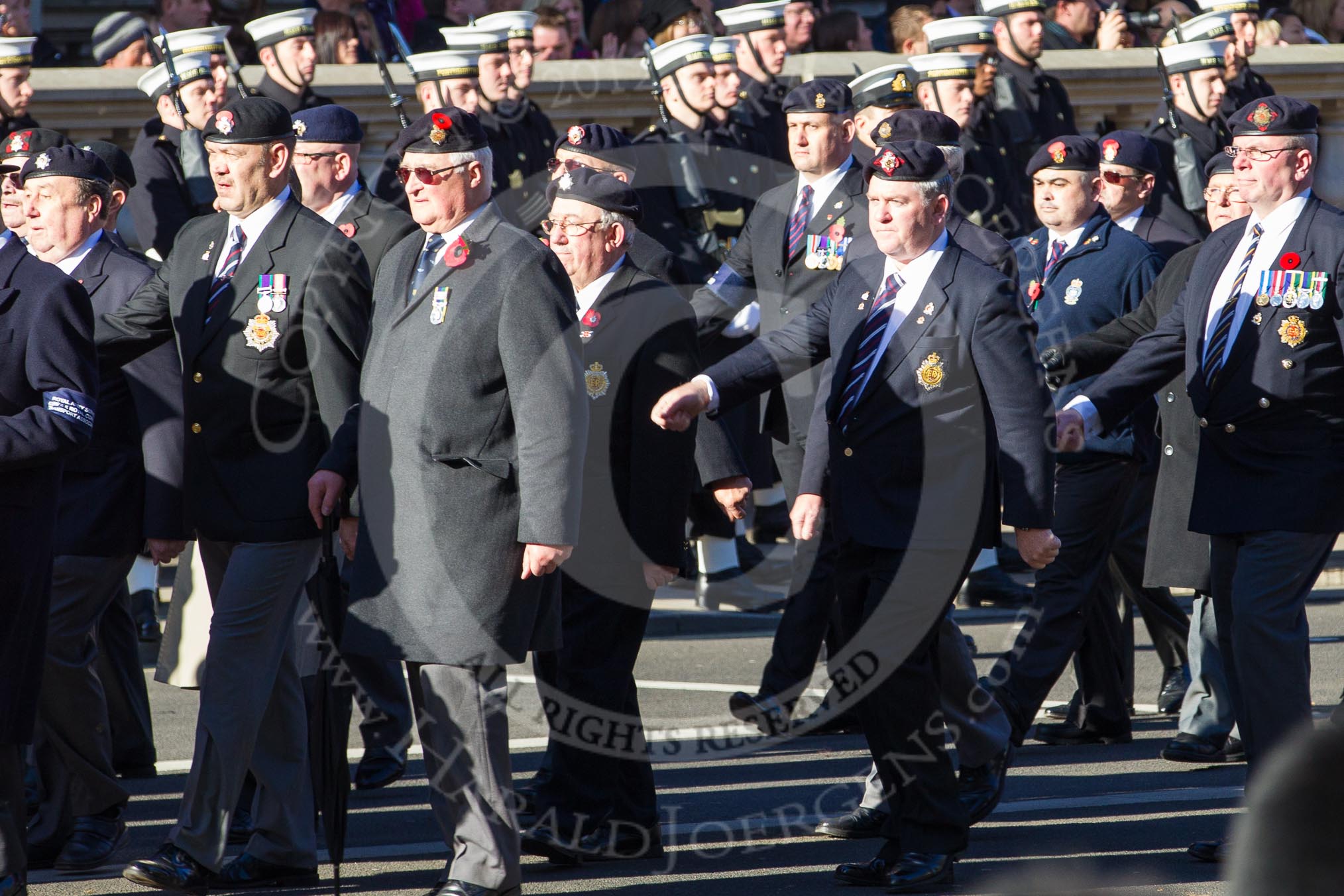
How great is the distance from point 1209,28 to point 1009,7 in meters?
1.43

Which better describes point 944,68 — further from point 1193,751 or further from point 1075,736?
point 1193,751

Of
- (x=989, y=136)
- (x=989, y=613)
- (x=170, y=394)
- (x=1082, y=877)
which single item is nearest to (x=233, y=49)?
(x=989, y=136)

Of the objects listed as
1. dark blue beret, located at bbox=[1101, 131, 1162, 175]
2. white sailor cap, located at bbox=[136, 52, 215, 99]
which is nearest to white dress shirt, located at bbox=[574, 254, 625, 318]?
dark blue beret, located at bbox=[1101, 131, 1162, 175]

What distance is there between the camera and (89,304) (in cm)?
500

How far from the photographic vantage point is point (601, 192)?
5.80 m

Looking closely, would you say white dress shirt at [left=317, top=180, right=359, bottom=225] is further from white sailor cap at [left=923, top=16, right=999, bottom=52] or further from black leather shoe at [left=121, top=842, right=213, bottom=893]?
white sailor cap at [left=923, top=16, right=999, bottom=52]

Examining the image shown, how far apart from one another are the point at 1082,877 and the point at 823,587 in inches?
228

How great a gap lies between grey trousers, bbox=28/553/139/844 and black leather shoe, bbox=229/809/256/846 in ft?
1.18

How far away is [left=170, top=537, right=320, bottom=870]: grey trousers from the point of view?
5168mm

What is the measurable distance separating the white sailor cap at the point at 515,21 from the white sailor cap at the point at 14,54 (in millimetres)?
2476

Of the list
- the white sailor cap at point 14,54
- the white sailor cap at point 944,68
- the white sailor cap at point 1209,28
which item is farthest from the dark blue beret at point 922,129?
the white sailor cap at point 1209,28

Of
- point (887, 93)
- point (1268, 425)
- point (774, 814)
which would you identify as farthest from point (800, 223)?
point (1268, 425)

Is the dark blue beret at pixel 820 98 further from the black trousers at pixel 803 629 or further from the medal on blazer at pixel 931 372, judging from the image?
the medal on blazer at pixel 931 372

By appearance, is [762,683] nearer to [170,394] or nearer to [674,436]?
[674,436]
